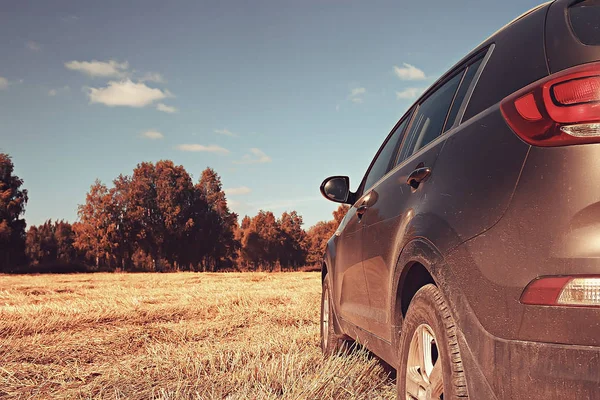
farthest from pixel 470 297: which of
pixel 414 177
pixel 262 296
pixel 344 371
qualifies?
pixel 262 296

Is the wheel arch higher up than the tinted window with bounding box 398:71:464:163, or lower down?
lower down

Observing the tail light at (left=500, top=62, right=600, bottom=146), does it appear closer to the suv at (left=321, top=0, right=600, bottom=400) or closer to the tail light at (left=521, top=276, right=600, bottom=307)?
the suv at (left=321, top=0, right=600, bottom=400)

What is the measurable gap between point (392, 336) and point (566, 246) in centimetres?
133

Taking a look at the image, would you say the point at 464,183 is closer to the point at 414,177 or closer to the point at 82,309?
the point at 414,177

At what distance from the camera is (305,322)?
7020 millimetres

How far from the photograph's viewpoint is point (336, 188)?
4594mm

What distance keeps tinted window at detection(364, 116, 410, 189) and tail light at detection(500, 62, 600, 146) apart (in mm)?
2035

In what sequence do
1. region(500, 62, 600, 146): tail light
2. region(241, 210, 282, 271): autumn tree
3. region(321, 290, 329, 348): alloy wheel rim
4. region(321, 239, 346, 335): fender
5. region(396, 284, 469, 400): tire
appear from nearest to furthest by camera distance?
region(500, 62, 600, 146): tail light
region(396, 284, 469, 400): tire
region(321, 239, 346, 335): fender
region(321, 290, 329, 348): alloy wheel rim
region(241, 210, 282, 271): autumn tree

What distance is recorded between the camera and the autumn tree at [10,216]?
41688 mm

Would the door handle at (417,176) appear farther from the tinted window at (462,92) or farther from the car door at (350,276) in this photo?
the car door at (350,276)

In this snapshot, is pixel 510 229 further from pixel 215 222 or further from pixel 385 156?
pixel 215 222

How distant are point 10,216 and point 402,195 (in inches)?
1803

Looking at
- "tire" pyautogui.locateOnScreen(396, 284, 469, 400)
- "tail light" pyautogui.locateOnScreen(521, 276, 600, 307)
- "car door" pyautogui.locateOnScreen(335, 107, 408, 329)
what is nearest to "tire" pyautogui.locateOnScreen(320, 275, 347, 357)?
"car door" pyautogui.locateOnScreen(335, 107, 408, 329)

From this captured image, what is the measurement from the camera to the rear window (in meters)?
1.72
